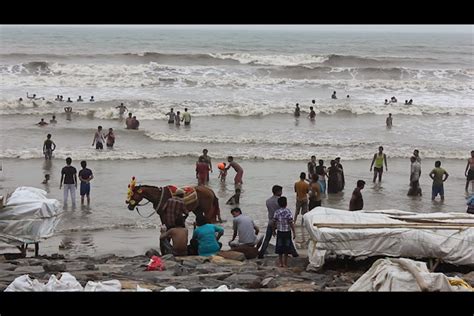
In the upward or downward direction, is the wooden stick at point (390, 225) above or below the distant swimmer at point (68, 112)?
below

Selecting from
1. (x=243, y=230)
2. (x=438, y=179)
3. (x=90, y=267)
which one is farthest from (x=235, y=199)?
(x=90, y=267)

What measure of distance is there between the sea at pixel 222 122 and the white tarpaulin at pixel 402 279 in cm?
505

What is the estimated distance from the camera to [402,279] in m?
7.90

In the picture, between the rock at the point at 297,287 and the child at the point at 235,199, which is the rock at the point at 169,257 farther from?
the child at the point at 235,199

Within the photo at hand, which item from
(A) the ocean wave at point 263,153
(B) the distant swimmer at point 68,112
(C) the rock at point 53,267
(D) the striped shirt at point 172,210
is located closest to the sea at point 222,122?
(A) the ocean wave at point 263,153

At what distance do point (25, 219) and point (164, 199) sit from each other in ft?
7.38

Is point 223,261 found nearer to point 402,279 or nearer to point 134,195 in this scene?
point 134,195

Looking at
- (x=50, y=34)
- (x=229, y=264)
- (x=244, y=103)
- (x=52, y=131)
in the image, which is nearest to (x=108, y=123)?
(x=52, y=131)

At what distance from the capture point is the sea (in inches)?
700

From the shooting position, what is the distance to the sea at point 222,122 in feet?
58.3

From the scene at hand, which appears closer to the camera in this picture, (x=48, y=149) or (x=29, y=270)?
(x=29, y=270)

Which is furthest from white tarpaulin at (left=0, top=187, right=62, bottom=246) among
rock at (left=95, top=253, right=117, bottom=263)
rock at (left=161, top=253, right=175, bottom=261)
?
rock at (left=161, top=253, right=175, bottom=261)

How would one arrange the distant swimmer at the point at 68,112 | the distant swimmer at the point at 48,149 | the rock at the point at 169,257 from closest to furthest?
the rock at the point at 169,257, the distant swimmer at the point at 48,149, the distant swimmer at the point at 68,112
